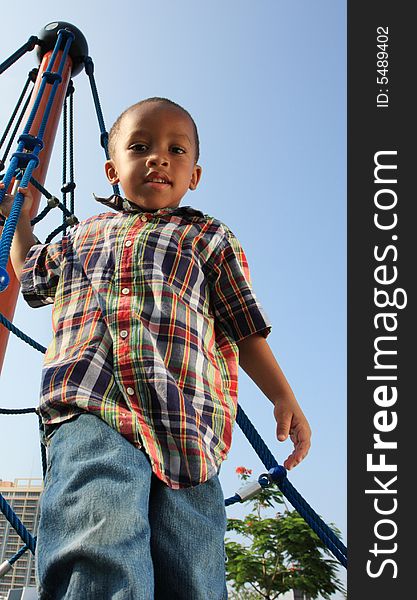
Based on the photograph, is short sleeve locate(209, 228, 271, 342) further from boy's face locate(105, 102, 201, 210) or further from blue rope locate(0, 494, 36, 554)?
blue rope locate(0, 494, 36, 554)

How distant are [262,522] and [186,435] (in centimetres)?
558

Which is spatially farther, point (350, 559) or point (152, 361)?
point (350, 559)

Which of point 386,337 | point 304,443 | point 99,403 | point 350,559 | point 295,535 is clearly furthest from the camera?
point 295,535

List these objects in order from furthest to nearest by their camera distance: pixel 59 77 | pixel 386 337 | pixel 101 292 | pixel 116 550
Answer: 1. pixel 59 77
2. pixel 386 337
3. pixel 101 292
4. pixel 116 550

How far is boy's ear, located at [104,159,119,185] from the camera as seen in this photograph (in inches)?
44.6

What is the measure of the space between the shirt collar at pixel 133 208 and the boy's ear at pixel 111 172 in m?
0.07

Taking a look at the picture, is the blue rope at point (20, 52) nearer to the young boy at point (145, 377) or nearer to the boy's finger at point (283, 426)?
the young boy at point (145, 377)

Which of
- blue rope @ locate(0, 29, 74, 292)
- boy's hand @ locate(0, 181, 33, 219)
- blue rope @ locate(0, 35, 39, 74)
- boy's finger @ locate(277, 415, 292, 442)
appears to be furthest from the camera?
blue rope @ locate(0, 35, 39, 74)

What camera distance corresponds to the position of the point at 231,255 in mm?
1025

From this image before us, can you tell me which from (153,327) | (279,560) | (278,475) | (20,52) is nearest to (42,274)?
(153,327)

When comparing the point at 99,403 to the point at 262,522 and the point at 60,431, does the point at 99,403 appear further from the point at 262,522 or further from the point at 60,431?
the point at 262,522

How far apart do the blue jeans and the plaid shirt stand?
28 mm

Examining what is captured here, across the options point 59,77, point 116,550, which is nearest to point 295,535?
point 59,77

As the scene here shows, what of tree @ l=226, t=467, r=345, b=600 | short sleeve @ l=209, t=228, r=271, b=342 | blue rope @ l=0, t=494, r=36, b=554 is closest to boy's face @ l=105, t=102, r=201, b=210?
short sleeve @ l=209, t=228, r=271, b=342
